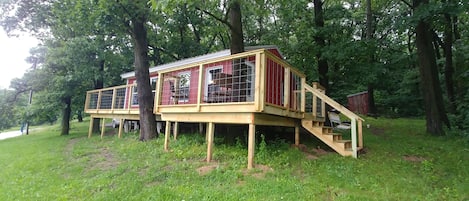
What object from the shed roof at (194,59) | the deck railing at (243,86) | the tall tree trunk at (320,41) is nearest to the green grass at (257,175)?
the deck railing at (243,86)

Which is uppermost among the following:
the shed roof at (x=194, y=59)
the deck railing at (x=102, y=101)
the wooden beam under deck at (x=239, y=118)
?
the shed roof at (x=194, y=59)

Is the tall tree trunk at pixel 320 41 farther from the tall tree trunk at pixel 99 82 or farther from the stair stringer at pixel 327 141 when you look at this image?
the tall tree trunk at pixel 99 82

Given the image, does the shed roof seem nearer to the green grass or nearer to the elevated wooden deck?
the elevated wooden deck

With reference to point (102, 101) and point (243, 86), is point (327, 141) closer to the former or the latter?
point (243, 86)

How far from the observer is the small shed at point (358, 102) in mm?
16516

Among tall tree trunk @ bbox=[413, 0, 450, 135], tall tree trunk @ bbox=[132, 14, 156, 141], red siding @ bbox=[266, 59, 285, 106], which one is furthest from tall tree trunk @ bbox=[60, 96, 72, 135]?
tall tree trunk @ bbox=[413, 0, 450, 135]

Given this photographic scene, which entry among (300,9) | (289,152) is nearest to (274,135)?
(289,152)

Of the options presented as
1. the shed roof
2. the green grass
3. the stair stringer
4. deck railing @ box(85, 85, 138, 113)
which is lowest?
the green grass

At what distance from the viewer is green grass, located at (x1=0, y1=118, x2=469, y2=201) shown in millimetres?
4031

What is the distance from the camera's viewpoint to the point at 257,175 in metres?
4.82

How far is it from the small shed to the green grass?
9150 mm

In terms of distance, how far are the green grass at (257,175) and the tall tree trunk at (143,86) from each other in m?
2.09

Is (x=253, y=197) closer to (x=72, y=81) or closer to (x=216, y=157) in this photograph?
(x=216, y=157)

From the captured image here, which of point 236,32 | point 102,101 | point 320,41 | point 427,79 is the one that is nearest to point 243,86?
point 236,32
